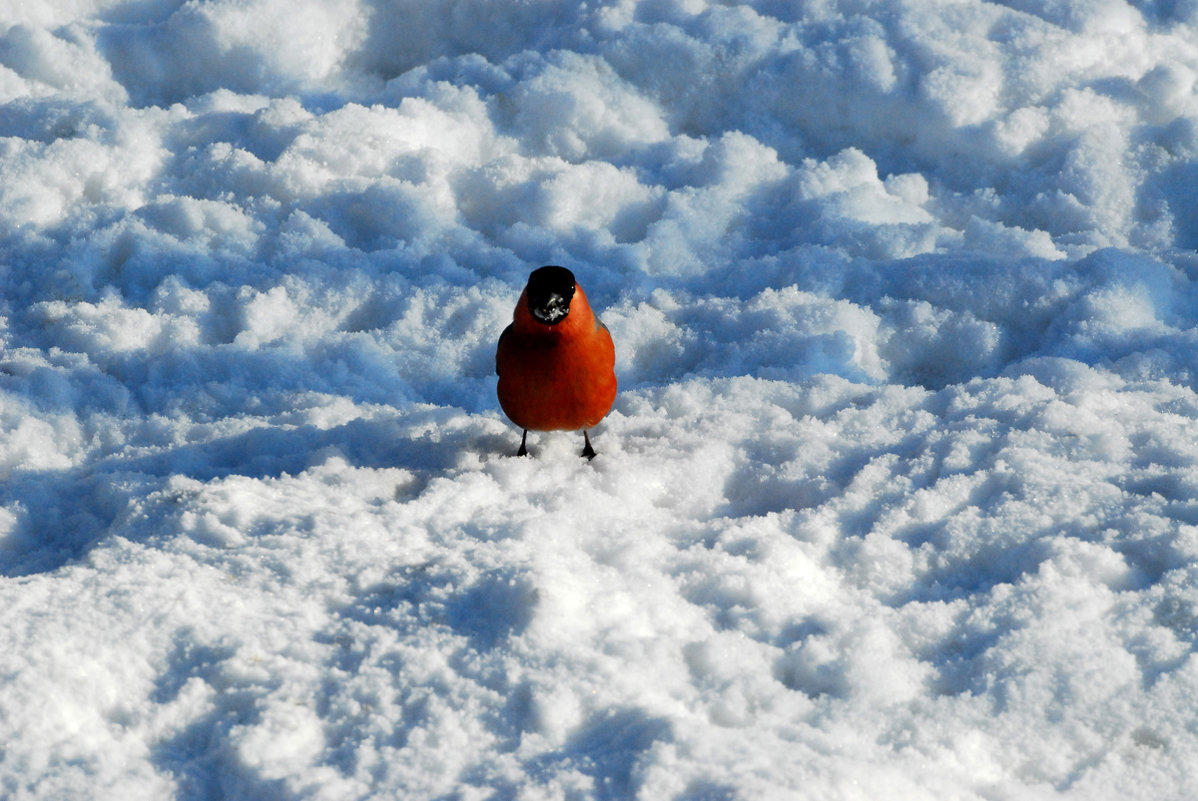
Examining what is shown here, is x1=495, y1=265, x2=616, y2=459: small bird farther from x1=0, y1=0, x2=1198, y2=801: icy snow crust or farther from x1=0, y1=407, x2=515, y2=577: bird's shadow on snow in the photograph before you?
x1=0, y1=407, x2=515, y2=577: bird's shadow on snow

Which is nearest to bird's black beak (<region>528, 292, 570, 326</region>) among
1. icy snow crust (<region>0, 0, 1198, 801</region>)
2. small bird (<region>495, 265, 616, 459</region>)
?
small bird (<region>495, 265, 616, 459</region>)

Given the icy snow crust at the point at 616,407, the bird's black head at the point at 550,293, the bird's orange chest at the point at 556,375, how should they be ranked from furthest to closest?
the bird's orange chest at the point at 556,375 → the bird's black head at the point at 550,293 → the icy snow crust at the point at 616,407

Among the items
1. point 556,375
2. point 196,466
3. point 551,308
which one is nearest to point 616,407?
point 556,375

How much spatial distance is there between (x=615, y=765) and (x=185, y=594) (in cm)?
101

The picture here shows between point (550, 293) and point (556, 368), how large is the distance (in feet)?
0.73

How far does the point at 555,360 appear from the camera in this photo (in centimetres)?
276

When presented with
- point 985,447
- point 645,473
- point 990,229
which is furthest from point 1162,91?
point 645,473

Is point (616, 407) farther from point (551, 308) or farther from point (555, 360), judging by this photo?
point (551, 308)

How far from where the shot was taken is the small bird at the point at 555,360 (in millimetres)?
2662

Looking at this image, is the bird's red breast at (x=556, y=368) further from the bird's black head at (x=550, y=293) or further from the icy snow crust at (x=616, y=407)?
the icy snow crust at (x=616, y=407)

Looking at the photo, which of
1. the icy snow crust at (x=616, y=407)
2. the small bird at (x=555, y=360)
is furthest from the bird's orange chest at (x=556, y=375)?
the icy snow crust at (x=616, y=407)

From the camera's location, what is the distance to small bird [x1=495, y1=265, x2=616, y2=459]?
266cm

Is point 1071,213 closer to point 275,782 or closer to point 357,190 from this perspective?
point 357,190

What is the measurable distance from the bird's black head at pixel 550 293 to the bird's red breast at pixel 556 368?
31 millimetres
